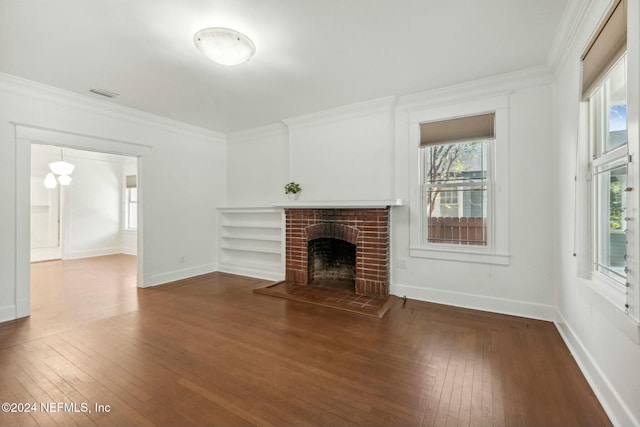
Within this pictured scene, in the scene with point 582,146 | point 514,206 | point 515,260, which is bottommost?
point 515,260

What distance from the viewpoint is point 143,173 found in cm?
459

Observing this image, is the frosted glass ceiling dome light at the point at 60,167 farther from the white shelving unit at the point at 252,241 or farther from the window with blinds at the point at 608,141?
the window with blinds at the point at 608,141

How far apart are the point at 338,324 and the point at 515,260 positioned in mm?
2172

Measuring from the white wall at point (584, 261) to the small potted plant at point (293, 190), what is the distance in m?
3.34

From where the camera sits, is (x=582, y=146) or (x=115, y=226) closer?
(x=582, y=146)

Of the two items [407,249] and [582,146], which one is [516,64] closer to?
[582,146]

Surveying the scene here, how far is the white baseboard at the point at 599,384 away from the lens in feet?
5.19

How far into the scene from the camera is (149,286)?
4570mm

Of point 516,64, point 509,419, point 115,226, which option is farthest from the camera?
point 115,226

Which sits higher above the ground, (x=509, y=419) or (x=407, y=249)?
(x=407, y=249)

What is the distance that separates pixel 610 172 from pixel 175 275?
221 inches

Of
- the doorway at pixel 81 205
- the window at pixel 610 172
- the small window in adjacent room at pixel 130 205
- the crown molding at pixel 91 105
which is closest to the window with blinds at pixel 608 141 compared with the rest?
the window at pixel 610 172

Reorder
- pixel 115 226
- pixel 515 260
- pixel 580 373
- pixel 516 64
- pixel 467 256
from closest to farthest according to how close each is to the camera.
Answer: pixel 580 373 → pixel 516 64 → pixel 515 260 → pixel 467 256 → pixel 115 226

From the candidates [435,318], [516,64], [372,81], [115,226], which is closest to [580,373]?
[435,318]
